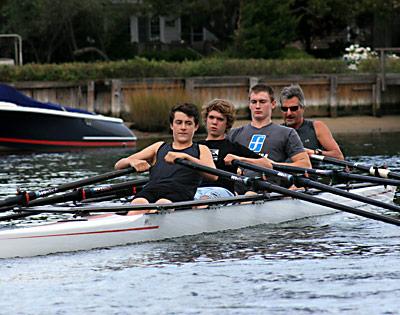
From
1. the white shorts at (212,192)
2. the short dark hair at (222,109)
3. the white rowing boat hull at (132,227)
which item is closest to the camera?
the white rowing boat hull at (132,227)

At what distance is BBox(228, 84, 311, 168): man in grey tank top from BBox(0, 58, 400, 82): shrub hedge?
20357 mm

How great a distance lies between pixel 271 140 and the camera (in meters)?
13.7

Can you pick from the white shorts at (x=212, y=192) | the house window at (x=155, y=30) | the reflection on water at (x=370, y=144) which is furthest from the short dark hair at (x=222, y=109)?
the house window at (x=155, y=30)

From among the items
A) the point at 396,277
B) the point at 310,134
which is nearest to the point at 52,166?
the point at 310,134

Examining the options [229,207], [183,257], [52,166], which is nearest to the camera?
[183,257]

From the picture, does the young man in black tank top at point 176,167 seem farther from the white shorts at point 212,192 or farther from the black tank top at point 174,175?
the white shorts at point 212,192

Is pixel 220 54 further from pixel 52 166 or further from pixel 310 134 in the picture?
pixel 310 134

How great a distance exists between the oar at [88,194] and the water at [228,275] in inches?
36.4

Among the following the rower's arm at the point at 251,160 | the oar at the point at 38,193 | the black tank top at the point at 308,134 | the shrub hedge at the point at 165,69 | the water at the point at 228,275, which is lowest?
the water at the point at 228,275

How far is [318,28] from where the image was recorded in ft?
156

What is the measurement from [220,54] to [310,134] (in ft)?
101

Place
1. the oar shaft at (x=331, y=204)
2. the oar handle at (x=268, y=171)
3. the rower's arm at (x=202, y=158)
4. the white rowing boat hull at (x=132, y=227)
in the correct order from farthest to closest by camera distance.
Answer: the oar handle at (x=268, y=171) → the rower's arm at (x=202, y=158) → the oar shaft at (x=331, y=204) → the white rowing boat hull at (x=132, y=227)

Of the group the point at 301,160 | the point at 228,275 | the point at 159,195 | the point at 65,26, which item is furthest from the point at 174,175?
the point at 65,26

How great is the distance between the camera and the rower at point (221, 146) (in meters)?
13.0
